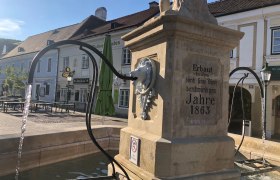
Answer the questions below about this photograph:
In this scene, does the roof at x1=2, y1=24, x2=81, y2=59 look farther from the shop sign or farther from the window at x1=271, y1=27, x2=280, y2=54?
the window at x1=271, y1=27, x2=280, y2=54

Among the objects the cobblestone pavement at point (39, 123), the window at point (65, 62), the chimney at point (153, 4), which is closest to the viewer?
the cobblestone pavement at point (39, 123)

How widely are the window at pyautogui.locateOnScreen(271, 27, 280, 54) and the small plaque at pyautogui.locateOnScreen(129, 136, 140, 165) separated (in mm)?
14439

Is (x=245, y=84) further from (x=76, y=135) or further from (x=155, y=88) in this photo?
(x=155, y=88)

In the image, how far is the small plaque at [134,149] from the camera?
9.58 ft

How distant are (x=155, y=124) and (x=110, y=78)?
8.18 metres

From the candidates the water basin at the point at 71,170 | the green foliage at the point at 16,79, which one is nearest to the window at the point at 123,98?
the green foliage at the point at 16,79

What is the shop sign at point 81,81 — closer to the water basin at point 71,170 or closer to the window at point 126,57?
the window at point 126,57

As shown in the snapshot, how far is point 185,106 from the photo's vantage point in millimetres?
2814

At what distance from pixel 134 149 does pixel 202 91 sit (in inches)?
36.6

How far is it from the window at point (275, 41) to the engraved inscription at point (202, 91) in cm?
1389

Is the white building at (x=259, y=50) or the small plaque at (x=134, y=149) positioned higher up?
the white building at (x=259, y=50)

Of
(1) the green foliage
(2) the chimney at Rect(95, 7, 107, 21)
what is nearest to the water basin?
(1) the green foliage

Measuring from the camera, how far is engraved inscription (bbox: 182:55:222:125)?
2844 millimetres

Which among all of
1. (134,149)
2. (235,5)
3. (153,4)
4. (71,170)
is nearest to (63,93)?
(153,4)
